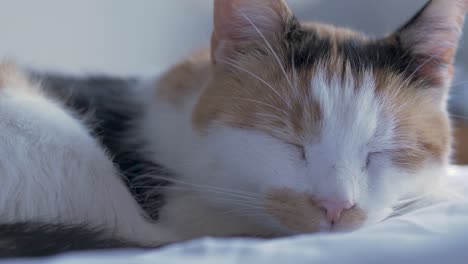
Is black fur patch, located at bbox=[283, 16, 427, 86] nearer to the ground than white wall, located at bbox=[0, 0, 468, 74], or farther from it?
farther from it

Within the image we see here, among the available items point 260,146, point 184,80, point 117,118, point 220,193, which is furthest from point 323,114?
point 117,118

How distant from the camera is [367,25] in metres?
2.66

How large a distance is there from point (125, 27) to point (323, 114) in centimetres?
172

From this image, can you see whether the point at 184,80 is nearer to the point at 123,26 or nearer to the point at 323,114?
the point at 323,114

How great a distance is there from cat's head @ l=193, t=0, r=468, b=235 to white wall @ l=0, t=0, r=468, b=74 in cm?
123

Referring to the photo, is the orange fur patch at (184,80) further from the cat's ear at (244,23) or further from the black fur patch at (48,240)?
the black fur patch at (48,240)

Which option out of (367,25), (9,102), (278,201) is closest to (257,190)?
(278,201)

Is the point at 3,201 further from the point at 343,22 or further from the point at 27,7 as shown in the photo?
the point at 343,22

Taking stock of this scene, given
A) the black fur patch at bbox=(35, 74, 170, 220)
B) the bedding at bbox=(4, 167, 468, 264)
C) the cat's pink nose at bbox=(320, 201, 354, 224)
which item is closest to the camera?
the bedding at bbox=(4, 167, 468, 264)

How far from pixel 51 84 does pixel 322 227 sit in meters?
0.90

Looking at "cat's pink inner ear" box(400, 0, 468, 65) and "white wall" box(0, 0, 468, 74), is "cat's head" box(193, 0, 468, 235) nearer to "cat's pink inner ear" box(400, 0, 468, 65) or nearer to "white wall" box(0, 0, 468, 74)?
→ "cat's pink inner ear" box(400, 0, 468, 65)

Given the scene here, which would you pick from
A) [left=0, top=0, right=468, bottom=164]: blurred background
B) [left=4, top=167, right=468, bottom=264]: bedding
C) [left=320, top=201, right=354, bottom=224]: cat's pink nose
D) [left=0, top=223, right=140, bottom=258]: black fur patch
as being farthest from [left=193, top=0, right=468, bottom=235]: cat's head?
[left=0, top=0, right=468, bottom=164]: blurred background

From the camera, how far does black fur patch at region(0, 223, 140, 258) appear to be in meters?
0.74

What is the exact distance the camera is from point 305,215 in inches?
36.4
